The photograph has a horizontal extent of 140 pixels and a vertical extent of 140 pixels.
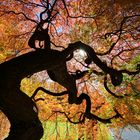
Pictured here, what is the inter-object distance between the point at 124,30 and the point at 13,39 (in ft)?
15.4

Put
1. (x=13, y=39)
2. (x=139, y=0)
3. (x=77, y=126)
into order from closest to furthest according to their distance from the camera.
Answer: (x=139, y=0) → (x=13, y=39) → (x=77, y=126)

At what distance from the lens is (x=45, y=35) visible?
9.23 m

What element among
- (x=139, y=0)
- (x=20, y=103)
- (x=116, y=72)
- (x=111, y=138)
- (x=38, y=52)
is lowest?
(x=111, y=138)

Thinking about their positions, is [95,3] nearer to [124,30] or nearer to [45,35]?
[124,30]

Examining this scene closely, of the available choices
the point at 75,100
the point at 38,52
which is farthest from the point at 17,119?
the point at 75,100

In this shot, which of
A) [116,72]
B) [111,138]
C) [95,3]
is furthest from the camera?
[111,138]

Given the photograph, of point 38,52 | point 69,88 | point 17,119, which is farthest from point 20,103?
point 69,88

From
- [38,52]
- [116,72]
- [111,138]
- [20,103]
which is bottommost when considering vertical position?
[111,138]

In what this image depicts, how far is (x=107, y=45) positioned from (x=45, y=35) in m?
4.12

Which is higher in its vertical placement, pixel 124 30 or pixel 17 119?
pixel 124 30

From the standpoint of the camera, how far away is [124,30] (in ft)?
41.8

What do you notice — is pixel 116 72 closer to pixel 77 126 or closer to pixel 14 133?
pixel 14 133

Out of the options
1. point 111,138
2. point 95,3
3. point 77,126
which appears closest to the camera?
point 95,3

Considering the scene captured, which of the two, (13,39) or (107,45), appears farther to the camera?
(13,39)
